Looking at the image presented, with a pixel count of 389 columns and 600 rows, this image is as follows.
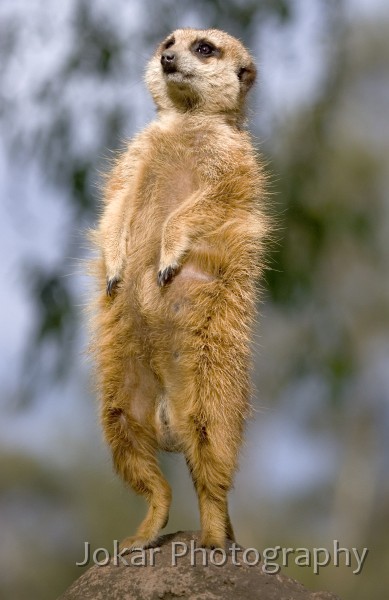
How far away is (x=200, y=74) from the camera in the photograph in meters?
5.25

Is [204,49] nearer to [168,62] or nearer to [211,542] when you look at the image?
[168,62]

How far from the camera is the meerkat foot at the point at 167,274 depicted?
4.87 meters

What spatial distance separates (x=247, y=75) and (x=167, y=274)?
1206 millimetres

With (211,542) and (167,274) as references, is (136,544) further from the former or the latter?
(167,274)

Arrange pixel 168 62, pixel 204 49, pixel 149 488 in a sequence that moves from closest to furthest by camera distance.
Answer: pixel 149 488, pixel 168 62, pixel 204 49

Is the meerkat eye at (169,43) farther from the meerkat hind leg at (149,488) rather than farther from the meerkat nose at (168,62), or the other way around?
the meerkat hind leg at (149,488)

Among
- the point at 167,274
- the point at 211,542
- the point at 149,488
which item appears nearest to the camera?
the point at 211,542

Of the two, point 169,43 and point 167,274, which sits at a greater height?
point 169,43

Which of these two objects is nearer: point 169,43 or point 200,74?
point 200,74

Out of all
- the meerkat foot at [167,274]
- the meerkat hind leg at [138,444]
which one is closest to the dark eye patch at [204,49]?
the meerkat foot at [167,274]

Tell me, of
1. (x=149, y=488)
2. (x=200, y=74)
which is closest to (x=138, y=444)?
(x=149, y=488)

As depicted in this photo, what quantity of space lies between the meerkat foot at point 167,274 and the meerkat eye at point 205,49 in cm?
111

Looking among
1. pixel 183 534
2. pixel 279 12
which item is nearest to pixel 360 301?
pixel 279 12

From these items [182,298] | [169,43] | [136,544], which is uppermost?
[169,43]
